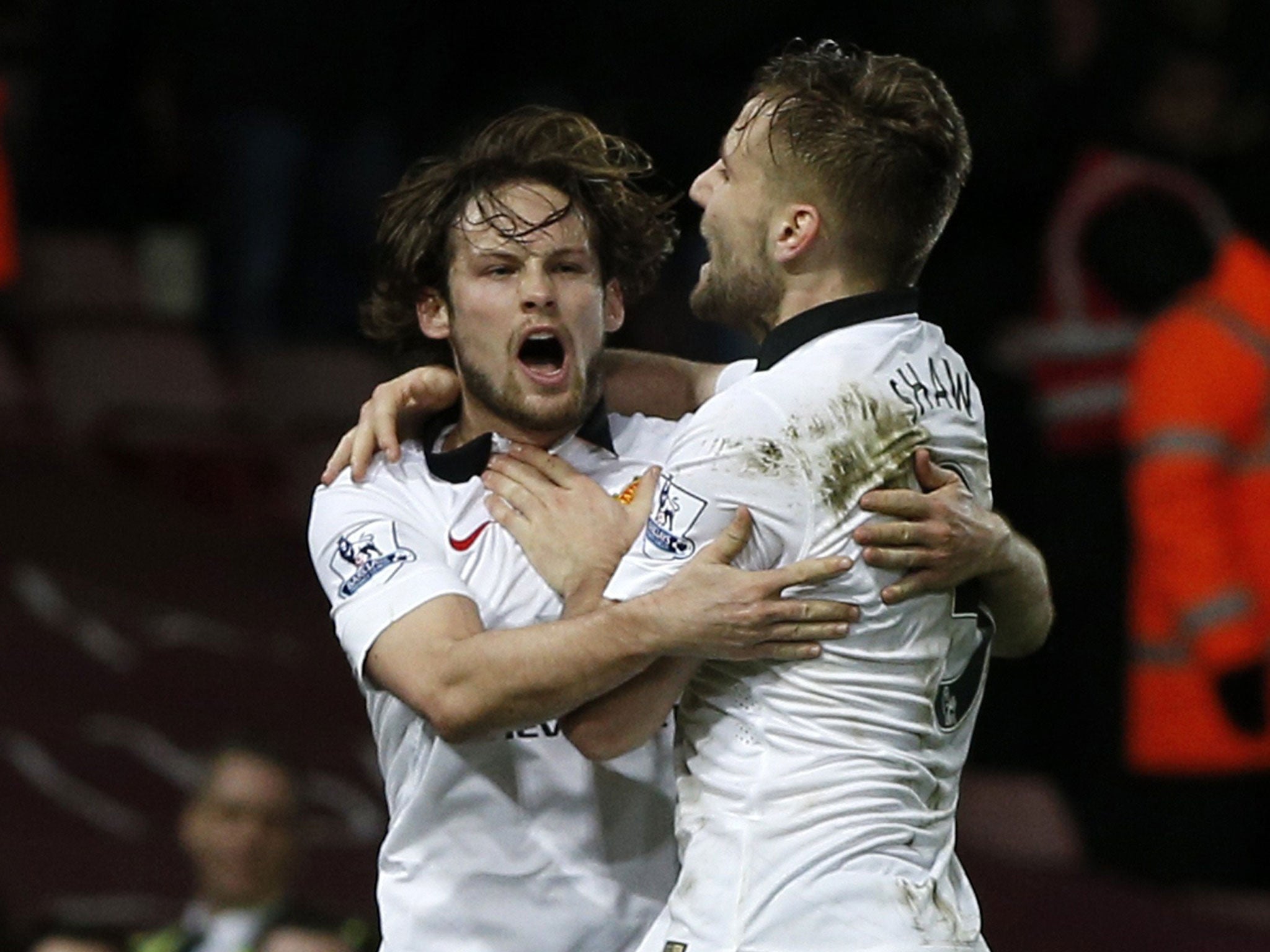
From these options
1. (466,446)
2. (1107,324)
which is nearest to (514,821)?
(466,446)

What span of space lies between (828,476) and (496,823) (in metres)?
0.81

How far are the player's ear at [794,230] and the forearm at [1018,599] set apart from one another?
0.52 m

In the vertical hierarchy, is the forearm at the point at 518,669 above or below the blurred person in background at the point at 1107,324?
above

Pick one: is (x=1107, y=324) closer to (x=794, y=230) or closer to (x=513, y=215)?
(x=513, y=215)

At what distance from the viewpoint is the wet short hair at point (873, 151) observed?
138 inches

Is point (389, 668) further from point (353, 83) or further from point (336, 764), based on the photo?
point (353, 83)

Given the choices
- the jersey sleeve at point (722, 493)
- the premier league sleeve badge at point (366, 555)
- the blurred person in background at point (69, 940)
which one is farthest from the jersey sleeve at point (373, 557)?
the blurred person in background at point (69, 940)

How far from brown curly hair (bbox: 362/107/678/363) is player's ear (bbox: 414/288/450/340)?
11mm

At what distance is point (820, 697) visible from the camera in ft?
11.2

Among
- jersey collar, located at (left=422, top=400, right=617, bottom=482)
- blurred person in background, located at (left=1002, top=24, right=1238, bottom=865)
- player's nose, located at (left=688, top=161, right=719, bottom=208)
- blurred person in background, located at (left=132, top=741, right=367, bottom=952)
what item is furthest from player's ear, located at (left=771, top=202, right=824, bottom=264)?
blurred person in background, located at (left=1002, top=24, right=1238, bottom=865)

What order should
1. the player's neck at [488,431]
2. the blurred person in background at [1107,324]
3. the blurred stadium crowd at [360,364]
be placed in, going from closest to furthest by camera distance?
the player's neck at [488,431] < the blurred stadium crowd at [360,364] < the blurred person in background at [1107,324]

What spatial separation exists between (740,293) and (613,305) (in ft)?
1.83

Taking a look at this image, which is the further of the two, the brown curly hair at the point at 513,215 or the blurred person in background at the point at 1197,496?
the blurred person in background at the point at 1197,496

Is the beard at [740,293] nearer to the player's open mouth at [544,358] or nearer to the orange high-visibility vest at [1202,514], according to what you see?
the player's open mouth at [544,358]
